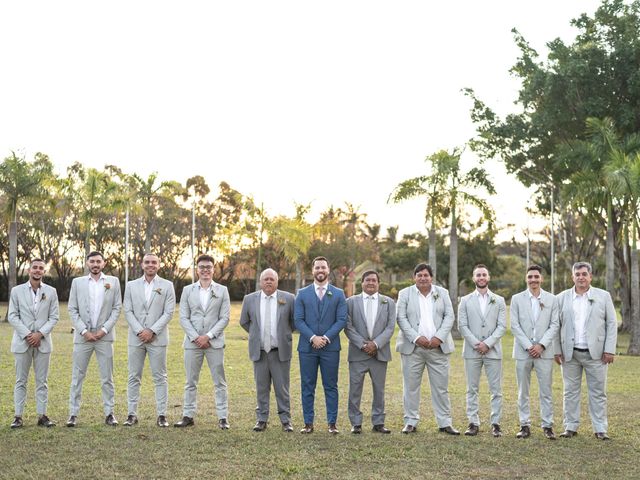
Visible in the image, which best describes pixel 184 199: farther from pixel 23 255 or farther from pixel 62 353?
pixel 62 353

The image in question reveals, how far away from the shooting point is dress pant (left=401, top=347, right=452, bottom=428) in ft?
32.0

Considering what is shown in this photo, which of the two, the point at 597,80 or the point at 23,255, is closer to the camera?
the point at 597,80

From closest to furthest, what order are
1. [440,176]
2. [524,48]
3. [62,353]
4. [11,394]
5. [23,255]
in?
[11,394]
[62,353]
[440,176]
[524,48]
[23,255]

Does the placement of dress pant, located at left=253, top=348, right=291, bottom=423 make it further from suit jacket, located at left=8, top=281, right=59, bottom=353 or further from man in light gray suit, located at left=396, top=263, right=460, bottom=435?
suit jacket, located at left=8, top=281, right=59, bottom=353

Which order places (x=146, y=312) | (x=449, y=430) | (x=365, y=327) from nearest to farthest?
(x=449, y=430) → (x=365, y=327) → (x=146, y=312)

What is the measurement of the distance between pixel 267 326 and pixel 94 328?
85.1 inches

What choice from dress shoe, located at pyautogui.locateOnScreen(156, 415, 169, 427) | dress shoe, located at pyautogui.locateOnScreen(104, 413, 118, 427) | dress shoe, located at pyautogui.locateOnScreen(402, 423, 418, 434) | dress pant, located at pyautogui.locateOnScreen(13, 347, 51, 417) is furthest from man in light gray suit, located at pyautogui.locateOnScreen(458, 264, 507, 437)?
dress pant, located at pyautogui.locateOnScreen(13, 347, 51, 417)

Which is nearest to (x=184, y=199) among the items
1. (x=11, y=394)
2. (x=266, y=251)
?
(x=266, y=251)

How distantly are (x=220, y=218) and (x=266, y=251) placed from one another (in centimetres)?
571

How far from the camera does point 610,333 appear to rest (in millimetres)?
9562

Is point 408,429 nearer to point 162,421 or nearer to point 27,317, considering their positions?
point 162,421

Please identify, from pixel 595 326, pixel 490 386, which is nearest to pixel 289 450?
pixel 490 386

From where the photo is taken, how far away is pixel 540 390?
31.8ft

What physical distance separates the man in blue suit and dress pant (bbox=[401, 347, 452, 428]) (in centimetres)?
88
